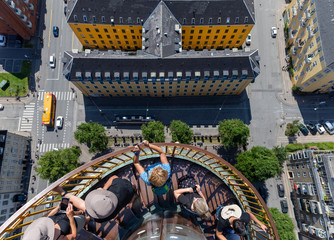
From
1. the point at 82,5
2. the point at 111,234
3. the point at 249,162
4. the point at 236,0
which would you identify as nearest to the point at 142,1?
the point at 82,5

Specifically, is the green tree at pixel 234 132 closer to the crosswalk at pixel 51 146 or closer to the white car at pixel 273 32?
the white car at pixel 273 32

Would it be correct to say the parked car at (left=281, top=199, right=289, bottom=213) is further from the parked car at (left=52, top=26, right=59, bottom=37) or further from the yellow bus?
the parked car at (left=52, top=26, right=59, bottom=37)

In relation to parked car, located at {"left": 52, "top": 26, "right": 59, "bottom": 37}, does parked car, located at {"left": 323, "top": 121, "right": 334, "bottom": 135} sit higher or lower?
lower

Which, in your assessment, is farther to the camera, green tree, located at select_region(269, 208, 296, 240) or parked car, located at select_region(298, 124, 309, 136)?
parked car, located at select_region(298, 124, 309, 136)

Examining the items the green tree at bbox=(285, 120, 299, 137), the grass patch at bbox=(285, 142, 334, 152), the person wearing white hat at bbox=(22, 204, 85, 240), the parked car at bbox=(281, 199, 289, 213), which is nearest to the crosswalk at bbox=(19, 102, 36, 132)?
the person wearing white hat at bbox=(22, 204, 85, 240)

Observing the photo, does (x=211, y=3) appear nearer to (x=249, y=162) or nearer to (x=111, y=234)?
(x=249, y=162)

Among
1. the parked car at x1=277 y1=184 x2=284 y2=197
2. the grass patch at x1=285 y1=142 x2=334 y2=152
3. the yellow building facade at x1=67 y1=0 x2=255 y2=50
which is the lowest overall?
the parked car at x1=277 y1=184 x2=284 y2=197

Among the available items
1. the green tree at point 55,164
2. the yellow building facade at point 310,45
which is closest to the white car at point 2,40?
the green tree at point 55,164
